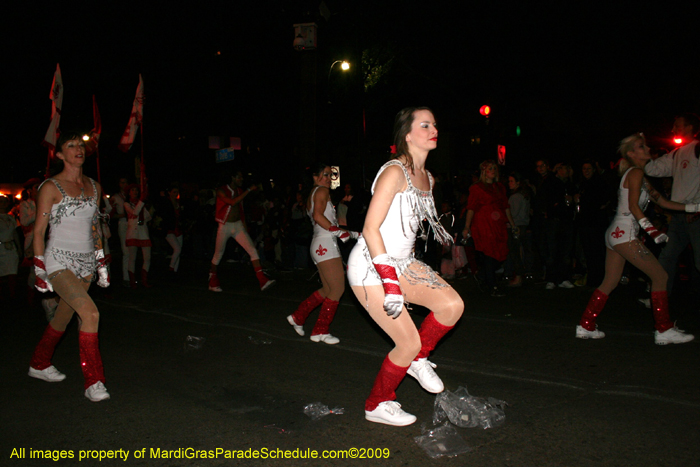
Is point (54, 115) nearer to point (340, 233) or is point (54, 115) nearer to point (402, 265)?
point (340, 233)

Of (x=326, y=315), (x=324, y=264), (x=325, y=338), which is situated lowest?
(x=325, y=338)

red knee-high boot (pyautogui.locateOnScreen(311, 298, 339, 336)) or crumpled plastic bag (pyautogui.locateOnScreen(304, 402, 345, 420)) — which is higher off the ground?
red knee-high boot (pyautogui.locateOnScreen(311, 298, 339, 336))

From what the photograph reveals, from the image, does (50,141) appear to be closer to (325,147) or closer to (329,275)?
(329,275)

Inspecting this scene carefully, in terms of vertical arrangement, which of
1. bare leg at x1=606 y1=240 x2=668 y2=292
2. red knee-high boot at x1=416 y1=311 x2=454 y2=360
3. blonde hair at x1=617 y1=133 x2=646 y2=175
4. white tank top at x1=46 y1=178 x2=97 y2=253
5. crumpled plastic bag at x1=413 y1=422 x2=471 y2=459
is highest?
blonde hair at x1=617 y1=133 x2=646 y2=175

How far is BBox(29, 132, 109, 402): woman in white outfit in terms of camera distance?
414cm

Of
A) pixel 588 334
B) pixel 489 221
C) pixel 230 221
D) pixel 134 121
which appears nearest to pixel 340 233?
pixel 588 334

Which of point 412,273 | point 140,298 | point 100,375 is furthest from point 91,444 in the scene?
point 140,298

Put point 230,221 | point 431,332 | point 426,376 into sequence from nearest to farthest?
point 431,332
point 426,376
point 230,221

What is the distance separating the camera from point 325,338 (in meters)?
5.77

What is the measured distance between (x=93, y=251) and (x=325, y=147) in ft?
84.4

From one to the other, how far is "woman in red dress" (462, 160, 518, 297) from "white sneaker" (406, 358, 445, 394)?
4699mm

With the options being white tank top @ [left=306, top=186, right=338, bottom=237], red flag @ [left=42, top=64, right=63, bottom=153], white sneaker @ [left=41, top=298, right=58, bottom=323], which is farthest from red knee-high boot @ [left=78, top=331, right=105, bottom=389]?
red flag @ [left=42, top=64, right=63, bottom=153]

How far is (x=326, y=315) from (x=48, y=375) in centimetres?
260

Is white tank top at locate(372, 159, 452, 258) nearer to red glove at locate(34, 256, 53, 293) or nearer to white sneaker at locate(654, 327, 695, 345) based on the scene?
red glove at locate(34, 256, 53, 293)
